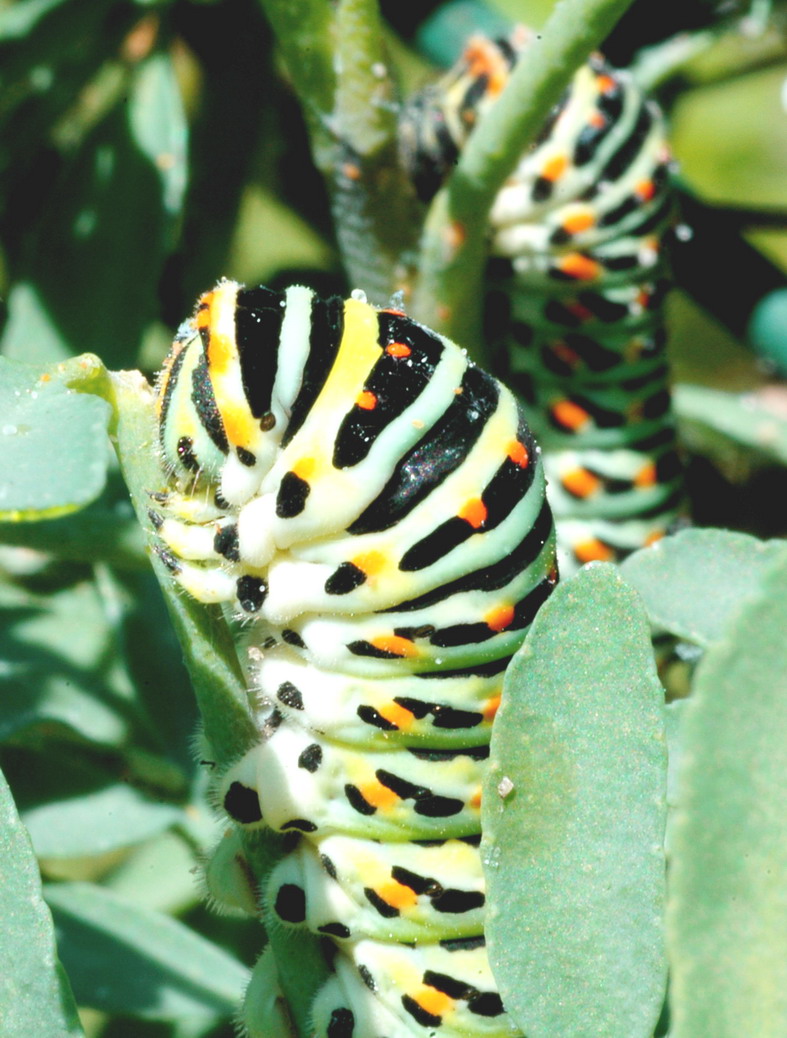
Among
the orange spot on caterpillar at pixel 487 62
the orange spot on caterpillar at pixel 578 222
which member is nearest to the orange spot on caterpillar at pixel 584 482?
the orange spot on caterpillar at pixel 578 222

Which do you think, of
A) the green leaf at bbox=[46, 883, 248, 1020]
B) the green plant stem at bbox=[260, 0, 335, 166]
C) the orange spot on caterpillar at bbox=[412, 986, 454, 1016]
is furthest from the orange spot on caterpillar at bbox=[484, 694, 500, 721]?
the green plant stem at bbox=[260, 0, 335, 166]

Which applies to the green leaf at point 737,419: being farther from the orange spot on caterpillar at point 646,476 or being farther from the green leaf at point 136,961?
the green leaf at point 136,961

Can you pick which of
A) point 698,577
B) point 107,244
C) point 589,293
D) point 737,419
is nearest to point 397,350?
point 698,577

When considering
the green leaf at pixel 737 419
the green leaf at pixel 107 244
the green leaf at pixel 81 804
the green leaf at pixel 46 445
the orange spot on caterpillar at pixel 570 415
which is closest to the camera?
the green leaf at pixel 46 445

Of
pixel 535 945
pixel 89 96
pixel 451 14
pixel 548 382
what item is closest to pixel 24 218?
pixel 89 96

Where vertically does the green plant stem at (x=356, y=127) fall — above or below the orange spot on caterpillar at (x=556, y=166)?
above

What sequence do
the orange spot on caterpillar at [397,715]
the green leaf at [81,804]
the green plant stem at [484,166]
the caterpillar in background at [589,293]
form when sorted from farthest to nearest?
the caterpillar in background at [589,293], the green leaf at [81,804], the orange spot on caterpillar at [397,715], the green plant stem at [484,166]

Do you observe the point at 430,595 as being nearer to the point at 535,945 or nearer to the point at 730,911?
the point at 535,945
